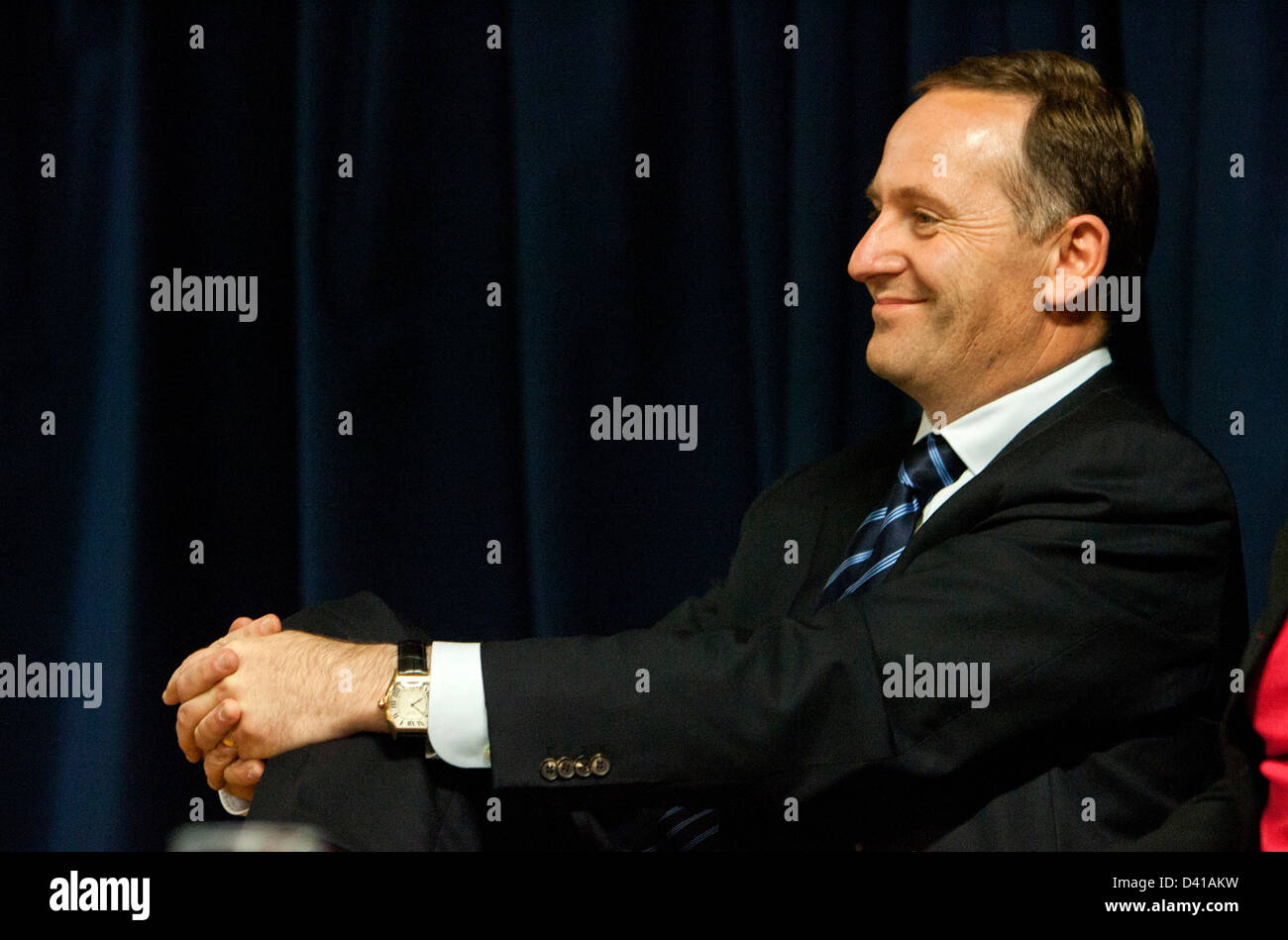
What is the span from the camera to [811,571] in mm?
1487

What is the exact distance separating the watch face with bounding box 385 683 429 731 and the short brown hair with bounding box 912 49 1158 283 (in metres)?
0.74

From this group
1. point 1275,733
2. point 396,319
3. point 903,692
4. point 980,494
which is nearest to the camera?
point 1275,733

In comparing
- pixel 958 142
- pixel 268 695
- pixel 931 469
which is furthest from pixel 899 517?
pixel 268 695

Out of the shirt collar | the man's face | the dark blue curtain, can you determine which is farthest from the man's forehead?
the dark blue curtain

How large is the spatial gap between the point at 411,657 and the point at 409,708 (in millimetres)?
43

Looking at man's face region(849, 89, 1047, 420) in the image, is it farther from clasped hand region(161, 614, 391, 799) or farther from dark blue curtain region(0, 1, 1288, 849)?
clasped hand region(161, 614, 391, 799)

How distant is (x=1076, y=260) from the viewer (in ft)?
4.46

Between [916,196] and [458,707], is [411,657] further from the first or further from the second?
[916,196]

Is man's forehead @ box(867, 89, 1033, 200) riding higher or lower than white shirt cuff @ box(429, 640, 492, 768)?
higher

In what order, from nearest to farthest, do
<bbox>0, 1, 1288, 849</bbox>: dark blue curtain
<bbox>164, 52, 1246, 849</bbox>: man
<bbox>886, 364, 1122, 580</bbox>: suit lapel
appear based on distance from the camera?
<bbox>164, 52, 1246, 849</bbox>: man < <bbox>886, 364, 1122, 580</bbox>: suit lapel < <bbox>0, 1, 1288, 849</bbox>: dark blue curtain

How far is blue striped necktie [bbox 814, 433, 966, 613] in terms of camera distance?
1.35 meters
